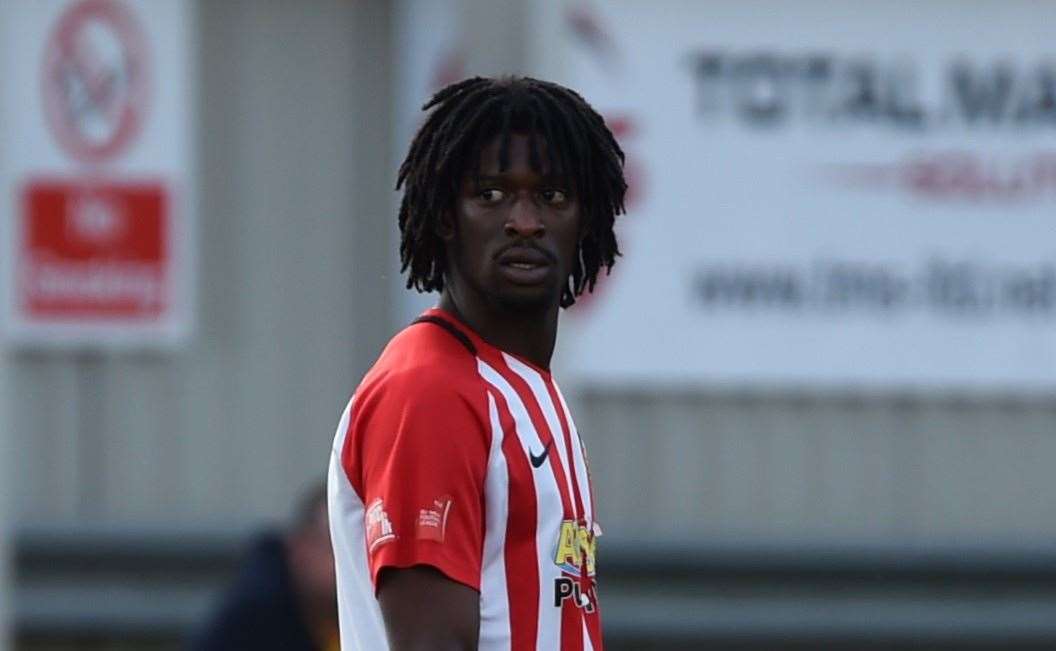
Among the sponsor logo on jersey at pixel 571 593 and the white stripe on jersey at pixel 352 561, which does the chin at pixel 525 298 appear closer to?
the white stripe on jersey at pixel 352 561

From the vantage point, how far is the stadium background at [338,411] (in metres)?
8.25

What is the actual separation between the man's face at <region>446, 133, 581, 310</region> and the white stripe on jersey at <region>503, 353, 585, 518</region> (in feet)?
0.26

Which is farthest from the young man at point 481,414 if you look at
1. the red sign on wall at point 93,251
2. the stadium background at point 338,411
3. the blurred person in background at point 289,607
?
the red sign on wall at point 93,251

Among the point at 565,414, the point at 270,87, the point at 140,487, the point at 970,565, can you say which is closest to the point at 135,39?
the point at 270,87

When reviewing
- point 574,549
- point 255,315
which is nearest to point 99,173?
point 255,315

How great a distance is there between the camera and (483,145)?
9.43 ft

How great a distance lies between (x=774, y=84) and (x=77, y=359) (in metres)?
2.79

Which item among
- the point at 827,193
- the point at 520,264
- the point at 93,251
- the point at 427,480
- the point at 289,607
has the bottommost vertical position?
the point at 289,607

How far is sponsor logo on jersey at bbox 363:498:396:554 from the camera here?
2.68 m

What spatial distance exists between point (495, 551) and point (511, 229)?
41 centimetres

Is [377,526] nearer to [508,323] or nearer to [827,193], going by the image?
[508,323]

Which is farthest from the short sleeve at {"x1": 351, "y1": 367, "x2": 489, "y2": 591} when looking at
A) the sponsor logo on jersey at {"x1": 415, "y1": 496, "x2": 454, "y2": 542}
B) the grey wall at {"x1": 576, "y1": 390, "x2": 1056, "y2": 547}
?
the grey wall at {"x1": 576, "y1": 390, "x2": 1056, "y2": 547}

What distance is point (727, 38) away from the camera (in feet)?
27.7

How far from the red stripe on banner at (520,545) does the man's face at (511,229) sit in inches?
6.8
